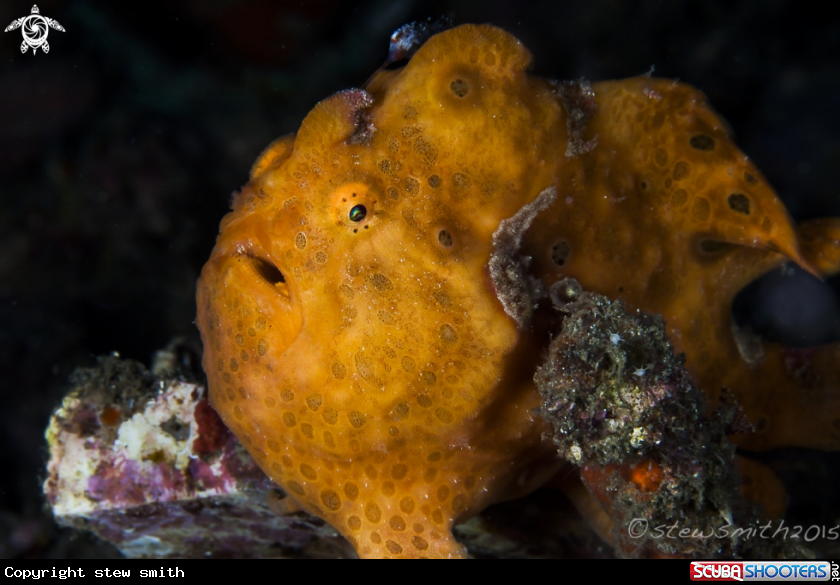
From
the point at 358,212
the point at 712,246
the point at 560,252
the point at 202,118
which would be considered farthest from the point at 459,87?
the point at 202,118

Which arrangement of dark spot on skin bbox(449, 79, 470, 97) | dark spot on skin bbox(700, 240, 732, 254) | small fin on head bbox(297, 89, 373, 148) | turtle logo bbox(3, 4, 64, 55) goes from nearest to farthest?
small fin on head bbox(297, 89, 373, 148), dark spot on skin bbox(449, 79, 470, 97), dark spot on skin bbox(700, 240, 732, 254), turtle logo bbox(3, 4, 64, 55)

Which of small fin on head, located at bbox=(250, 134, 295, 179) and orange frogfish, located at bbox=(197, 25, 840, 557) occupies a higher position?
small fin on head, located at bbox=(250, 134, 295, 179)

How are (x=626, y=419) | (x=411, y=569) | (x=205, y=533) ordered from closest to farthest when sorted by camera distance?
(x=626, y=419) < (x=411, y=569) < (x=205, y=533)

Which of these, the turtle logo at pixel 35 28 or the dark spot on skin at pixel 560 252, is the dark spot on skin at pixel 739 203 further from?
the turtle logo at pixel 35 28

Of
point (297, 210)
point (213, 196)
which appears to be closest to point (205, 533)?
point (213, 196)

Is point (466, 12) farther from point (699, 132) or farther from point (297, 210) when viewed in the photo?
point (297, 210)

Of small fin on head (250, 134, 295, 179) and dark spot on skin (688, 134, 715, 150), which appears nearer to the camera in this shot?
small fin on head (250, 134, 295, 179)

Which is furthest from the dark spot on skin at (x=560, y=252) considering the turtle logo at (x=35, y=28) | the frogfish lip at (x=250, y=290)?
the turtle logo at (x=35, y=28)

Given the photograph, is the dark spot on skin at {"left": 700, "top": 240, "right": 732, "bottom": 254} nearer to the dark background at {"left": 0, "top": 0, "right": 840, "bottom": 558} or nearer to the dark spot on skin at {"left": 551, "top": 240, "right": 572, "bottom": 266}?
the dark spot on skin at {"left": 551, "top": 240, "right": 572, "bottom": 266}

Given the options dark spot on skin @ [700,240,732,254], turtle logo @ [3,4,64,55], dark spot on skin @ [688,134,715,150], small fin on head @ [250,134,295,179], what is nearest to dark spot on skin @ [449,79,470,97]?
small fin on head @ [250,134,295,179]
